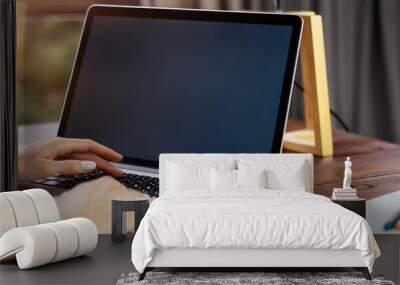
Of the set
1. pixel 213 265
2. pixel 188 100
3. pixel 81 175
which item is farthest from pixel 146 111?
pixel 213 265

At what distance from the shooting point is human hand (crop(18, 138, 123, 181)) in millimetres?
6238

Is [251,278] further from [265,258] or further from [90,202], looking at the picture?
[90,202]

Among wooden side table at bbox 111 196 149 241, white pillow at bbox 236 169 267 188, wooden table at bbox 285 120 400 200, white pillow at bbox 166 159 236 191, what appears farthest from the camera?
wooden table at bbox 285 120 400 200

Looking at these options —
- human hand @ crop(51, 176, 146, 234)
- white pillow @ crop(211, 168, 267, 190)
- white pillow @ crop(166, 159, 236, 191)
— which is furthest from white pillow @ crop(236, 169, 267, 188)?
human hand @ crop(51, 176, 146, 234)

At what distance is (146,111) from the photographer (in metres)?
6.07

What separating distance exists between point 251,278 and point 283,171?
1304 mm

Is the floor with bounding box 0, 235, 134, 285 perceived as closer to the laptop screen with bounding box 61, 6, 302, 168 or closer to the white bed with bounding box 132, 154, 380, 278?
the white bed with bounding box 132, 154, 380, 278

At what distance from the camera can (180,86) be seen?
6.06 metres

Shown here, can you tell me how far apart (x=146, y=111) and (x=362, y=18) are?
1.84m

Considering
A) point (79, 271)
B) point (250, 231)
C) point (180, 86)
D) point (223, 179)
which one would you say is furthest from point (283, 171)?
point (79, 271)

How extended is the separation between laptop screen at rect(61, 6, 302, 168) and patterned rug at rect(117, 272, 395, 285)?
1.41 metres

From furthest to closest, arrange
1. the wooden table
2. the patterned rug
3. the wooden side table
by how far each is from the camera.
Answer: the wooden table < the wooden side table < the patterned rug

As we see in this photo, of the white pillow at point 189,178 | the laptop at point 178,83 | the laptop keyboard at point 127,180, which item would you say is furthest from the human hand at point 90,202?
the white pillow at point 189,178

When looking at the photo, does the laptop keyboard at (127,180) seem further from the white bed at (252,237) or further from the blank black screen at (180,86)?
the white bed at (252,237)
